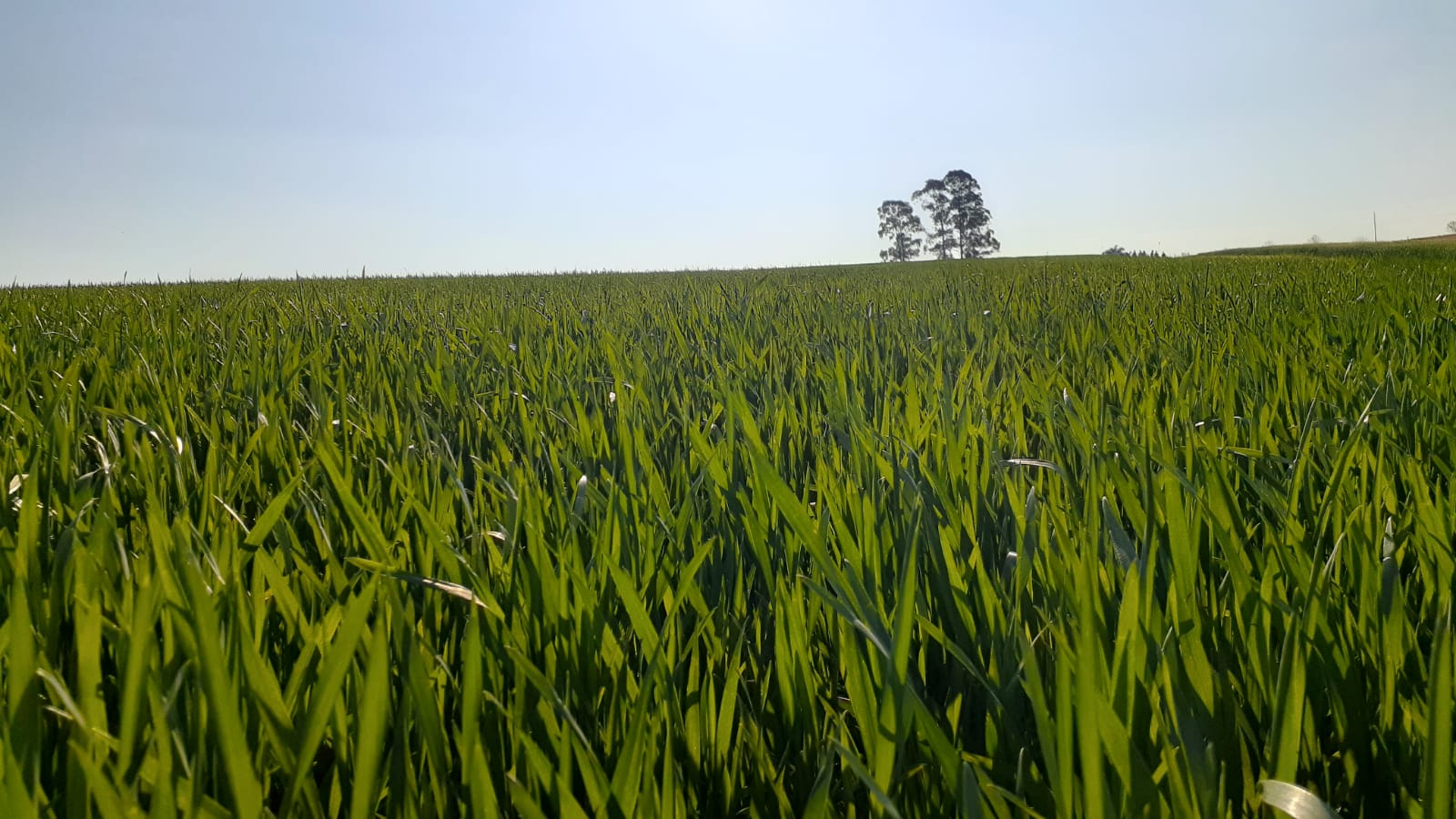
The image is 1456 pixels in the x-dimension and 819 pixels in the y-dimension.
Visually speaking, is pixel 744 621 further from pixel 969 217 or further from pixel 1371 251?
pixel 969 217

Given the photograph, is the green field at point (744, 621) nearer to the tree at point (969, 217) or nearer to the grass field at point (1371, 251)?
the grass field at point (1371, 251)

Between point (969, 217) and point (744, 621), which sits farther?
point (969, 217)

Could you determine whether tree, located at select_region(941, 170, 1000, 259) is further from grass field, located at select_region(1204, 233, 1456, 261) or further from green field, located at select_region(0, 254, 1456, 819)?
green field, located at select_region(0, 254, 1456, 819)

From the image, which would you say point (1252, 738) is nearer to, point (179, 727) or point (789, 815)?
point (789, 815)

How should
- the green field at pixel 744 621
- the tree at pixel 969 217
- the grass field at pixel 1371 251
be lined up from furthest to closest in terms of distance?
the tree at pixel 969 217 < the grass field at pixel 1371 251 < the green field at pixel 744 621

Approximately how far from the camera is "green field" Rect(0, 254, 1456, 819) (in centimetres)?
45

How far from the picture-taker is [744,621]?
75 centimetres

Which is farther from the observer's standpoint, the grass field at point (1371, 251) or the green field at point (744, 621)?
the grass field at point (1371, 251)

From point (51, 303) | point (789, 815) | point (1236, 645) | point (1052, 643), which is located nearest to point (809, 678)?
point (789, 815)

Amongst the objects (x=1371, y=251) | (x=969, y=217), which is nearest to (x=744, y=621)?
(x=1371, y=251)

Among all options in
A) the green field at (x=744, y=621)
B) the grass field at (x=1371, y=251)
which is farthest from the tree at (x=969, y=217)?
the green field at (x=744, y=621)

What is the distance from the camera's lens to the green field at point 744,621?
446mm

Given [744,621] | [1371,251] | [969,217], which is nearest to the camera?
[744,621]

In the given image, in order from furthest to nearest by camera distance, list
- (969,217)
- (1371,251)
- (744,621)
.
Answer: (969,217), (1371,251), (744,621)
